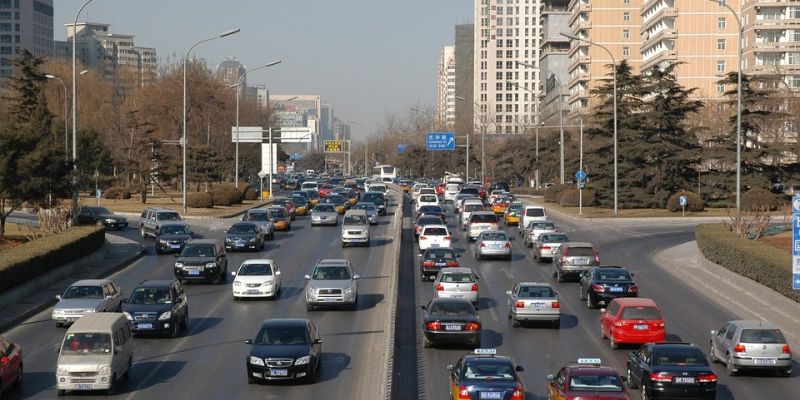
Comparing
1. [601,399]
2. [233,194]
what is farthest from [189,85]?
[601,399]

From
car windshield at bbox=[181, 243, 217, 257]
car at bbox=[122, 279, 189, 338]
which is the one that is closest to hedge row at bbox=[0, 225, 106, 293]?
car windshield at bbox=[181, 243, 217, 257]

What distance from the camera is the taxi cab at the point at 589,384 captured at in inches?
739

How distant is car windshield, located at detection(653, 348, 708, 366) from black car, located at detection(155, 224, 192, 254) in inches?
1230

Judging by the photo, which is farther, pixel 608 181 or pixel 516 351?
pixel 608 181

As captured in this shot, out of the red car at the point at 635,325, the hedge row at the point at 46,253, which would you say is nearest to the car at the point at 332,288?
the red car at the point at 635,325

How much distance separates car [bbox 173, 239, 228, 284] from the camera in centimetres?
3888

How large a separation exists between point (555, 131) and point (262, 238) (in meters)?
68.8

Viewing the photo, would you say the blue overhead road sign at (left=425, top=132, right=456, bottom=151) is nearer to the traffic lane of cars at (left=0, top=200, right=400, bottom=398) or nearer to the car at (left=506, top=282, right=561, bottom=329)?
the traffic lane of cars at (left=0, top=200, right=400, bottom=398)

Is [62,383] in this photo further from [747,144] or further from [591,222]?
[747,144]

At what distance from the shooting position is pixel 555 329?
30.5 meters

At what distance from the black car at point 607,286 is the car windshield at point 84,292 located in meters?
15.0

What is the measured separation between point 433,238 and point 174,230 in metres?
12.3

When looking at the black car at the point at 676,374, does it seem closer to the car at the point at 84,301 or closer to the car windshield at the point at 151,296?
the car windshield at the point at 151,296

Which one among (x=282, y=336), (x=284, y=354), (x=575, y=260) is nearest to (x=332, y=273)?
(x=282, y=336)
